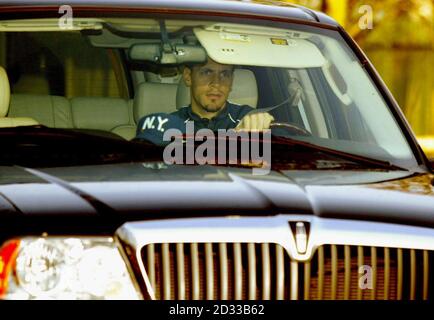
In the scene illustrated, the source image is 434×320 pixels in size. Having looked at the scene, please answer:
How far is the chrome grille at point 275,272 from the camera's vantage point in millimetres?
4102

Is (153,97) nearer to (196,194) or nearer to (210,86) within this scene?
(210,86)

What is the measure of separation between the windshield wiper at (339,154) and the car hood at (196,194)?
0.38 metres

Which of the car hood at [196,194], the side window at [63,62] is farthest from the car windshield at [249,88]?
the side window at [63,62]

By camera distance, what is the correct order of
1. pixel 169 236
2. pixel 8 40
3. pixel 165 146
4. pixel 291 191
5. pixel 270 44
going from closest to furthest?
pixel 169 236 < pixel 291 191 < pixel 165 146 < pixel 270 44 < pixel 8 40

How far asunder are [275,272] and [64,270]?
1.96 feet

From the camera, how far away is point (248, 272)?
163 inches

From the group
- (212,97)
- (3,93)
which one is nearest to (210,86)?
(212,97)

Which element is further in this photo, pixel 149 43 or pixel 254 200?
pixel 149 43

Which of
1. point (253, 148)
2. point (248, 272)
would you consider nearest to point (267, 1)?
point (253, 148)

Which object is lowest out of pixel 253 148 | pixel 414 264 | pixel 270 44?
pixel 414 264

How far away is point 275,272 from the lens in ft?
13.7

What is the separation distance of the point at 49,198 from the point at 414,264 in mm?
1084

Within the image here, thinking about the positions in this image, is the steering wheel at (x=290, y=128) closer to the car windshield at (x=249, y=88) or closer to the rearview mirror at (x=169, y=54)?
the car windshield at (x=249, y=88)

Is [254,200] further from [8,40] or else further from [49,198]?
[8,40]
